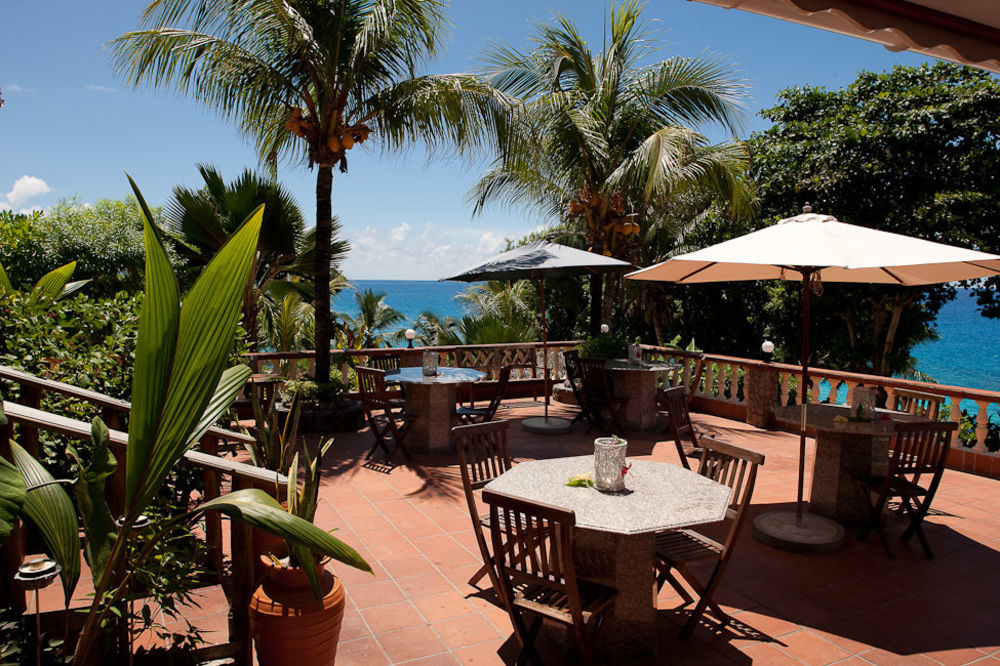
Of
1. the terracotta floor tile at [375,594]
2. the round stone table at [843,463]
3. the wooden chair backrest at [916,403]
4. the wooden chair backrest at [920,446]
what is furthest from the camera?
the wooden chair backrest at [916,403]

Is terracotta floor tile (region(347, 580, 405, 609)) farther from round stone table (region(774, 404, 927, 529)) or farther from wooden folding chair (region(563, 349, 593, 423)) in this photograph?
wooden folding chair (region(563, 349, 593, 423))

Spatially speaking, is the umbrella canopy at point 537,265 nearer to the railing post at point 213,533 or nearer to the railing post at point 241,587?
the railing post at point 213,533

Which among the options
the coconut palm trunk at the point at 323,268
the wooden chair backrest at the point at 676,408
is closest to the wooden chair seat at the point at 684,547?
the wooden chair backrest at the point at 676,408

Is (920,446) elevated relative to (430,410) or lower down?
elevated

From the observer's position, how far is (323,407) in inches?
313

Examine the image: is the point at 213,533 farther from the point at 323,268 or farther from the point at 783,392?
the point at 783,392

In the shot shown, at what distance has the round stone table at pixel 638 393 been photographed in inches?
317

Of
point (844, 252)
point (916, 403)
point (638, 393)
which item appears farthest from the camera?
point (638, 393)

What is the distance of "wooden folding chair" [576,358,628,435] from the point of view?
7.70 meters

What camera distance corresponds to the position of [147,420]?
4.80 ft

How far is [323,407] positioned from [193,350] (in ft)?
22.1

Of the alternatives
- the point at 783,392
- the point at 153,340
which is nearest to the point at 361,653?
the point at 153,340

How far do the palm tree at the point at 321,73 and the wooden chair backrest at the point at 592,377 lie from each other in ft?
10.7

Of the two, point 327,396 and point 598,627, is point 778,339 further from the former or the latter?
point 598,627
